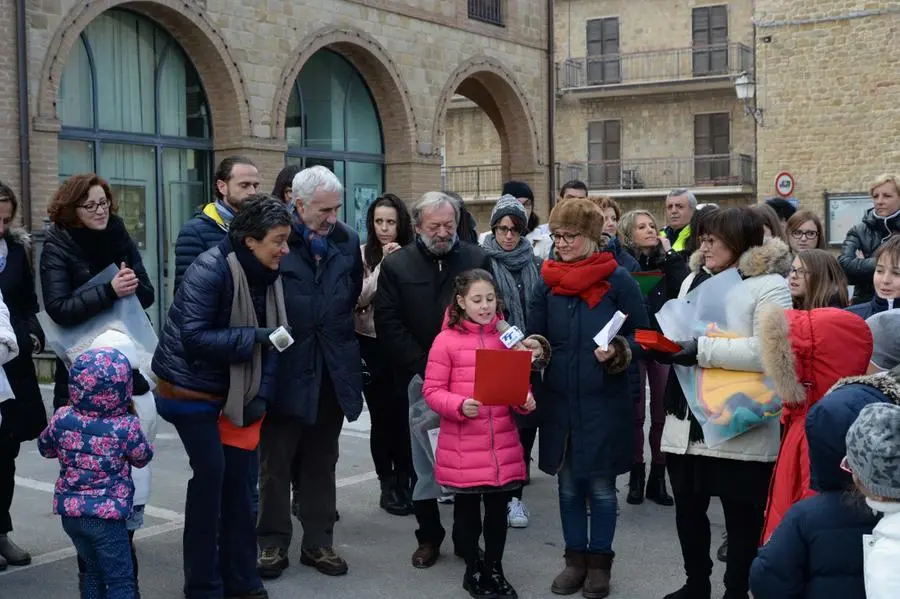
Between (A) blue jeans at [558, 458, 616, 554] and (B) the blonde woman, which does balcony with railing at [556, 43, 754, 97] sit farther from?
(A) blue jeans at [558, 458, 616, 554]

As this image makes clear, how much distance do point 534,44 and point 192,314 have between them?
18700mm

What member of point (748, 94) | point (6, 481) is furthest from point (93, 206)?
point (748, 94)

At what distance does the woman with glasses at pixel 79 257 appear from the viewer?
5621mm

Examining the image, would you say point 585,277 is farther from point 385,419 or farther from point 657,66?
point 657,66

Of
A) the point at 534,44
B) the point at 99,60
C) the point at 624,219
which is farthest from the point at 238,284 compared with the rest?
the point at 534,44

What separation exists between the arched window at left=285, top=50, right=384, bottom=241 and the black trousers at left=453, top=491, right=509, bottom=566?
13.4 m

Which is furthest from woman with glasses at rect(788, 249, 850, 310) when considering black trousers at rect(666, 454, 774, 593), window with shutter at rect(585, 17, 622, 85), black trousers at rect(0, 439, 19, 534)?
window with shutter at rect(585, 17, 622, 85)

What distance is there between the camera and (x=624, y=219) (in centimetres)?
765

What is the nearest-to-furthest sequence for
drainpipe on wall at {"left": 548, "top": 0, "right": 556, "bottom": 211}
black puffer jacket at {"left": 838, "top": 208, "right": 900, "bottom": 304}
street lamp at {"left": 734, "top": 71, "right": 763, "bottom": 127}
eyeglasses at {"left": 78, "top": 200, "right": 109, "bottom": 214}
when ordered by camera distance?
1. eyeglasses at {"left": 78, "top": 200, "right": 109, "bottom": 214}
2. black puffer jacket at {"left": 838, "top": 208, "right": 900, "bottom": 304}
3. drainpipe on wall at {"left": 548, "top": 0, "right": 556, "bottom": 211}
4. street lamp at {"left": 734, "top": 71, "right": 763, "bottom": 127}

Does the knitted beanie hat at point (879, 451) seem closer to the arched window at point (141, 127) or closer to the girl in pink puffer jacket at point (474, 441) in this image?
Answer: the girl in pink puffer jacket at point (474, 441)

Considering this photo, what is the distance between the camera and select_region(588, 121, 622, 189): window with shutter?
39719 mm

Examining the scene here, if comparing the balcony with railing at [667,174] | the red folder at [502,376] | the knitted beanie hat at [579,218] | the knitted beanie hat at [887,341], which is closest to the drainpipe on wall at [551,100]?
the balcony with railing at [667,174]

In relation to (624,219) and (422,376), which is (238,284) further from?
(624,219)

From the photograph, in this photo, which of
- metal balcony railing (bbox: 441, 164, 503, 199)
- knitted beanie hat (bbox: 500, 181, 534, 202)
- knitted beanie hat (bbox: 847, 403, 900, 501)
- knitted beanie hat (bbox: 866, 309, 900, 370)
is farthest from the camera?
metal balcony railing (bbox: 441, 164, 503, 199)
